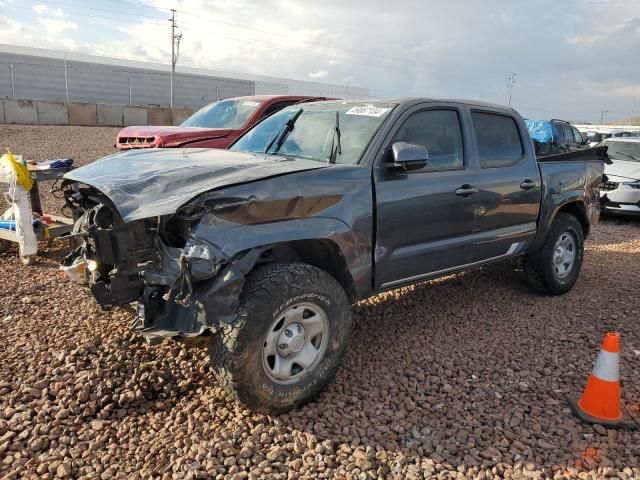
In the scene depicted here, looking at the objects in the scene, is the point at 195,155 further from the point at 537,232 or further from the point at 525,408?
the point at 537,232

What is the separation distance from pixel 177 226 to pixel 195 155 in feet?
2.99

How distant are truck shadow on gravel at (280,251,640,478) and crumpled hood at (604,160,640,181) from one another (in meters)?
5.51

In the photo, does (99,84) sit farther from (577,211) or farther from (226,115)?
(577,211)

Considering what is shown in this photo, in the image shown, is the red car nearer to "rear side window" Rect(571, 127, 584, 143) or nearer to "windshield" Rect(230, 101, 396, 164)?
"windshield" Rect(230, 101, 396, 164)

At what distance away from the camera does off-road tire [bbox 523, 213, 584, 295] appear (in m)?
5.11

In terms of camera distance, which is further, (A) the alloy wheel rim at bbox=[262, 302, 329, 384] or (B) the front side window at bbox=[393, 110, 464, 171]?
(B) the front side window at bbox=[393, 110, 464, 171]

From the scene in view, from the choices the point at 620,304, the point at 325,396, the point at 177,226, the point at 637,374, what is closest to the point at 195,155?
the point at 177,226

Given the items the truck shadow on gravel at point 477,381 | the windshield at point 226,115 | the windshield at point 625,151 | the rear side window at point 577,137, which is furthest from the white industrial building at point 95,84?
the truck shadow on gravel at point 477,381

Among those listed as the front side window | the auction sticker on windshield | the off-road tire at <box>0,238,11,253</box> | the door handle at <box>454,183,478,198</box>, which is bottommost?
the off-road tire at <box>0,238,11,253</box>

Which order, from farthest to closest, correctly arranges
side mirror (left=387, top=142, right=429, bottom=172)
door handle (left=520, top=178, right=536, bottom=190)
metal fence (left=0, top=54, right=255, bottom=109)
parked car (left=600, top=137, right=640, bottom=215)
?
metal fence (left=0, top=54, right=255, bottom=109) < parked car (left=600, top=137, right=640, bottom=215) < door handle (left=520, top=178, right=536, bottom=190) < side mirror (left=387, top=142, right=429, bottom=172)

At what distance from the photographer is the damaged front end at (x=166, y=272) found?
2.67 m

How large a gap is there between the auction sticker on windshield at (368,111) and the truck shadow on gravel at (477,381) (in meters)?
1.76

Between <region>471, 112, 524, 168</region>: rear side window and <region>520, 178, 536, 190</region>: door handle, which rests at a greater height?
<region>471, 112, 524, 168</region>: rear side window

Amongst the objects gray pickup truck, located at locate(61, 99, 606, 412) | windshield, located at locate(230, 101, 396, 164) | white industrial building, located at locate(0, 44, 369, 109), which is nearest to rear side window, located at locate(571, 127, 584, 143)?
gray pickup truck, located at locate(61, 99, 606, 412)
